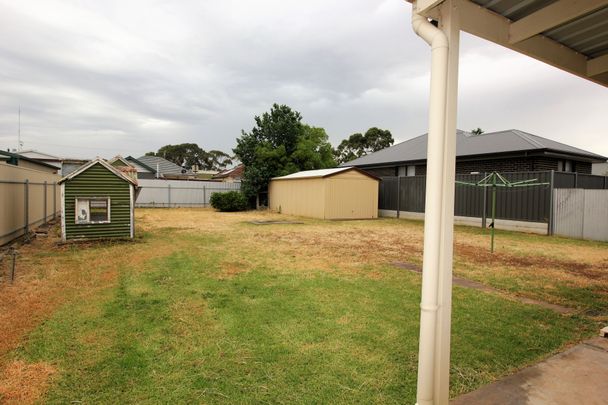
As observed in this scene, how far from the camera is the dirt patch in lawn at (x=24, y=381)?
256 cm

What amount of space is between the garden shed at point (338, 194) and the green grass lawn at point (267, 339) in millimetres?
12391

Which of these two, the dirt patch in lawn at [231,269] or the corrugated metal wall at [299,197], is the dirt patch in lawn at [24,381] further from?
the corrugated metal wall at [299,197]

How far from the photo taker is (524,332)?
388 centimetres

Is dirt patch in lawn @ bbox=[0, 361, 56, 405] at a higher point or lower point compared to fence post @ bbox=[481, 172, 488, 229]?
lower

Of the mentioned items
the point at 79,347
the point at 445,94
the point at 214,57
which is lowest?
the point at 79,347

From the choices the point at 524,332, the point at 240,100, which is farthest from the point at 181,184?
the point at 524,332

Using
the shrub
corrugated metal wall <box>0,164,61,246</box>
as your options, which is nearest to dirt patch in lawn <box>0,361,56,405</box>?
corrugated metal wall <box>0,164,61,246</box>

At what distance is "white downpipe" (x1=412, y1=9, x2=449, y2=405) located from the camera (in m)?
2.23

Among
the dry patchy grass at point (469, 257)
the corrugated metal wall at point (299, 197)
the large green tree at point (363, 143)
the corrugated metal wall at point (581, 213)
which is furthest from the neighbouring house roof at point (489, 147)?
the large green tree at point (363, 143)

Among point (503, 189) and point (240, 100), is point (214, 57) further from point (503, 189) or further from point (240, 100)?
point (503, 189)

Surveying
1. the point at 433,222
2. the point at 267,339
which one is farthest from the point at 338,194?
the point at 433,222

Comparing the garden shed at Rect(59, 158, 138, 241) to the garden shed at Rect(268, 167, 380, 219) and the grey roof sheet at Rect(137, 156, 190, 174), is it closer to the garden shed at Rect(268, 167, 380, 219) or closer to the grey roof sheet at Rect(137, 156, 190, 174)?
the garden shed at Rect(268, 167, 380, 219)

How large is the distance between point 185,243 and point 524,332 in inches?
340

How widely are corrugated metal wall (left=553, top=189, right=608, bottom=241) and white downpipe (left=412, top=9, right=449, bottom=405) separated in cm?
1334
